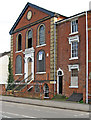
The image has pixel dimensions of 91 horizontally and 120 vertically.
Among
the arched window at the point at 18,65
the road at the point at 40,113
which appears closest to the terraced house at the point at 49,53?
the arched window at the point at 18,65

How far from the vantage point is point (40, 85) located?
2880 cm

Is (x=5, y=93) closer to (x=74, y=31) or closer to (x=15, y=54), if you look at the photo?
(x=15, y=54)

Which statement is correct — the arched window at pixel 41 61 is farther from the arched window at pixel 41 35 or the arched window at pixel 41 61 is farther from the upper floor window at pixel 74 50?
the upper floor window at pixel 74 50

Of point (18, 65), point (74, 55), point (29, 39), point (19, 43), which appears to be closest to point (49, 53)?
point (74, 55)

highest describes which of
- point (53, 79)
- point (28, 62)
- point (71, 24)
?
point (71, 24)

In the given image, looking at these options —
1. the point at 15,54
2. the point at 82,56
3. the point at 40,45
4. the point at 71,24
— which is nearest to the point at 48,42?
the point at 40,45

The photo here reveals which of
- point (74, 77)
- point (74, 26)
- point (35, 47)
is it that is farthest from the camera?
point (35, 47)

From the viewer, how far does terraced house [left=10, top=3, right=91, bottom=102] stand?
24031 mm

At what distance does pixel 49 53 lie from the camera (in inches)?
1106

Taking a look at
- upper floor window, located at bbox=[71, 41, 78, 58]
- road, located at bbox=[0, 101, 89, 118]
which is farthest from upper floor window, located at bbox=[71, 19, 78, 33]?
road, located at bbox=[0, 101, 89, 118]

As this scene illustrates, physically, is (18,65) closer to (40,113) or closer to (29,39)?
(29,39)

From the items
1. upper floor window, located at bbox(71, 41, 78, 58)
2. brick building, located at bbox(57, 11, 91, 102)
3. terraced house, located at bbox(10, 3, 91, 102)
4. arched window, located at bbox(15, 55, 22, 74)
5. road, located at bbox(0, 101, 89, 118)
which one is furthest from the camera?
arched window, located at bbox(15, 55, 22, 74)

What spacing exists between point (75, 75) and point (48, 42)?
622 centimetres

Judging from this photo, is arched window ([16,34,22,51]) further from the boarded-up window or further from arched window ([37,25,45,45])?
the boarded-up window
